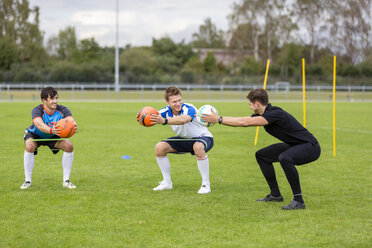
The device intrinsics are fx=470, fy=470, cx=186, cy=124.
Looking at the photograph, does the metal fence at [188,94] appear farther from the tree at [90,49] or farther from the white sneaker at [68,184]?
the white sneaker at [68,184]

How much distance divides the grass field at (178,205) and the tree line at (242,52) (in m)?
47.2

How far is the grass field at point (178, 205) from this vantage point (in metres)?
5.07

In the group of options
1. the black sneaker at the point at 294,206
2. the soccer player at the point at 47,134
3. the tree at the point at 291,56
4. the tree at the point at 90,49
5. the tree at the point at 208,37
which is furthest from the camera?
the tree at the point at 208,37

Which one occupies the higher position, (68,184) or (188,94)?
(188,94)

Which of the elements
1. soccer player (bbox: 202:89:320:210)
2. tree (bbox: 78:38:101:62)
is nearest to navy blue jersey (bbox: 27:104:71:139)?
soccer player (bbox: 202:89:320:210)

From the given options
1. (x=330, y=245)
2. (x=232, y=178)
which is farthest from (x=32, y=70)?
(x=330, y=245)

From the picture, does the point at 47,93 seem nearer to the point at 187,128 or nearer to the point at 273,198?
the point at 187,128

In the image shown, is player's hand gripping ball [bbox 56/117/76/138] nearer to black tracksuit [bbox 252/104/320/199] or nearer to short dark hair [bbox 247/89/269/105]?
short dark hair [bbox 247/89/269/105]

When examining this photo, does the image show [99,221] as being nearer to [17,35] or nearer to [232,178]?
[232,178]

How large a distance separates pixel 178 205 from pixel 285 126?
1820 millimetres

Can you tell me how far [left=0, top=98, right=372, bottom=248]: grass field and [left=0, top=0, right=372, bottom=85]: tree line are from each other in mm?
47151

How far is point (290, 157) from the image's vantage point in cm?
624

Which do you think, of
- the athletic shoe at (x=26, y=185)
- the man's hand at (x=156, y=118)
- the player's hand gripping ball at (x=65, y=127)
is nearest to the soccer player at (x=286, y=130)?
the man's hand at (x=156, y=118)

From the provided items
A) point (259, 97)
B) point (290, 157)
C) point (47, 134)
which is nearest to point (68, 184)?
point (47, 134)
